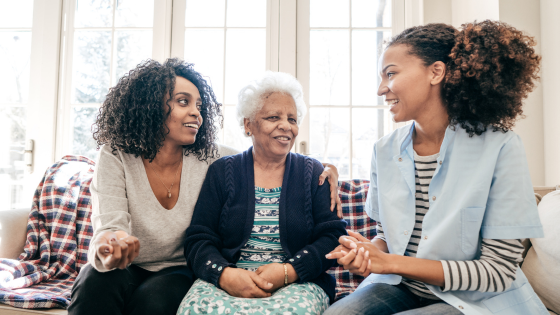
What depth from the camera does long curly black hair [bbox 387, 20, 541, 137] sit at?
103 centimetres

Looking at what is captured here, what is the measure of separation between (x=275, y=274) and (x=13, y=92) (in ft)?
9.17

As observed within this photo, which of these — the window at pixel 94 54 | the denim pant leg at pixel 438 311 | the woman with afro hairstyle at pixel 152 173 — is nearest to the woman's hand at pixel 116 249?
the woman with afro hairstyle at pixel 152 173

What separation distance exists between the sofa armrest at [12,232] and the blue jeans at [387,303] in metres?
1.66

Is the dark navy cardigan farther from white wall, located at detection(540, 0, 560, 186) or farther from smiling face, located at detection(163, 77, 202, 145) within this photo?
white wall, located at detection(540, 0, 560, 186)

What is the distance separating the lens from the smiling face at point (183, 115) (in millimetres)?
1471

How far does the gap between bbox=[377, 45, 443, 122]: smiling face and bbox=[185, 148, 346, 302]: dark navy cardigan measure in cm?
47

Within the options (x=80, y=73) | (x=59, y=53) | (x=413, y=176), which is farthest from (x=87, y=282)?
(x=59, y=53)

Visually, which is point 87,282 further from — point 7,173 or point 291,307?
point 7,173

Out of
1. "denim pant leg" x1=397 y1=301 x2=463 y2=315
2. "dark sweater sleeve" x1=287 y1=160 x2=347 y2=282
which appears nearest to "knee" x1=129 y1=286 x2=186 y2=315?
"dark sweater sleeve" x1=287 y1=160 x2=347 y2=282

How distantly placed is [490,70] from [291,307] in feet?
3.16

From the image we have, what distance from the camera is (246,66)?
2561mm

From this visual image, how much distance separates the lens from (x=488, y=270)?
3.15ft

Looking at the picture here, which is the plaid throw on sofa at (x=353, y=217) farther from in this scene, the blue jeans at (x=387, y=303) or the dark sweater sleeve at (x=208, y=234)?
the dark sweater sleeve at (x=208, y=234)

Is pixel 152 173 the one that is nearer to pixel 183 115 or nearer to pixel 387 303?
pixel 183 115
